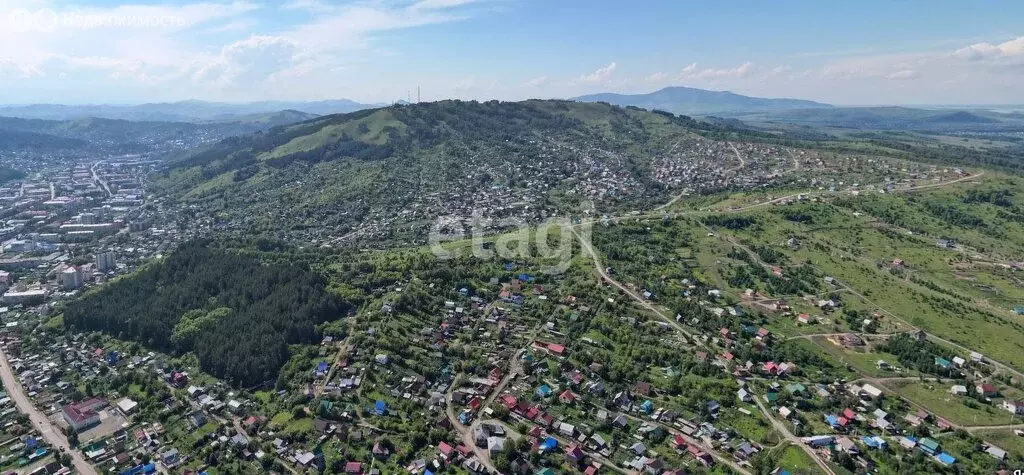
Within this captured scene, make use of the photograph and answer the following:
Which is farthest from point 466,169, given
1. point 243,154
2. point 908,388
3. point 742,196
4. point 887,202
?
point 908,388

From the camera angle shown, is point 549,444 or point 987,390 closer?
point 549,444

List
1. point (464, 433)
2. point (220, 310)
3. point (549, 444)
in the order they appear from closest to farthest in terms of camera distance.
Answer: point (549, 444) → point (464, 433) → point (220, 310)

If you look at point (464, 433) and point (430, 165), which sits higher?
point (430, 165)

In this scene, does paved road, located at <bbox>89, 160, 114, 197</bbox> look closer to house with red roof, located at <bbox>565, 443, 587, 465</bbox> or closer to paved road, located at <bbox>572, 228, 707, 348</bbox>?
paved road, located at <bbox>572, 228, 707, 348</bbox>

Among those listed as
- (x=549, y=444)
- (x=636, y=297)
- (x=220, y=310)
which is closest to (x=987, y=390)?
(x=636, y=297)

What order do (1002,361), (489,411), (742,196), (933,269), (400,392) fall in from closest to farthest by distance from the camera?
(489,411)
(400,392)
(1002,361)
(933,269)
(742,196)

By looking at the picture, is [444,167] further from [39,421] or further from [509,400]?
[39,421]

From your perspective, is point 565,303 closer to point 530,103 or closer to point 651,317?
point 651,317
